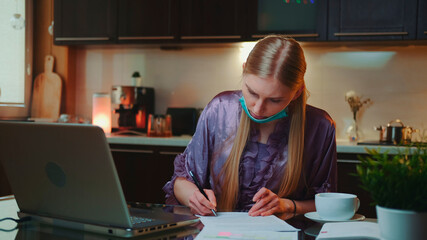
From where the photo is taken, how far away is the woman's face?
5.17 feet

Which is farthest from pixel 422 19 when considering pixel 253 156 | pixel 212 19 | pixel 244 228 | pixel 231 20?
pixel 244 228

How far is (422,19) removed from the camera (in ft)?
10.5

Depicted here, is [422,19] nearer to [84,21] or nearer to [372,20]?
[372,20]

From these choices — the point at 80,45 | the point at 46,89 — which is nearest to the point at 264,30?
the point at 80,45

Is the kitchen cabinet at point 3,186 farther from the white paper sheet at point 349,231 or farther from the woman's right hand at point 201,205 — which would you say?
the white paper sheet at point 349,231

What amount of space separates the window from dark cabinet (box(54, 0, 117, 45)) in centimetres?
31

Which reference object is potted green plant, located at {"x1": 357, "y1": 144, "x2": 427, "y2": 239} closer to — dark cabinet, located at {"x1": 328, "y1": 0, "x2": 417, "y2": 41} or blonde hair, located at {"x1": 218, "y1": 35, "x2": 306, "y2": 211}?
blonde hair, located at {"x1": 218, "y1": 35, "x2": 306, "y2": 211}

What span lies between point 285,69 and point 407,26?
1.97 meters

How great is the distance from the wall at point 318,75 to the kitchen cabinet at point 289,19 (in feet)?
0.73

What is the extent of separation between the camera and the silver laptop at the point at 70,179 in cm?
109

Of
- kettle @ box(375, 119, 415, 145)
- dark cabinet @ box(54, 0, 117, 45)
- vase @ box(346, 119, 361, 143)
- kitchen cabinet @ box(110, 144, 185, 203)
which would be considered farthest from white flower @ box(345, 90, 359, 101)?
dark cabinet @ box(54, 0, 117, 45)

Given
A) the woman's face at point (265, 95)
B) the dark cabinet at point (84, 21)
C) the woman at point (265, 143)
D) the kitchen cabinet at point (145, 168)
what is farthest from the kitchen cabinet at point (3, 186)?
the woman's face at point (265, 95)

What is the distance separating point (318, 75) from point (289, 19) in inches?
18.9

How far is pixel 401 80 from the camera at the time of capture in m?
3.51
